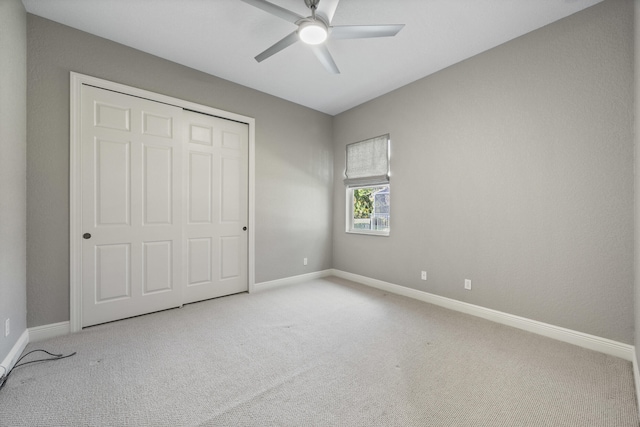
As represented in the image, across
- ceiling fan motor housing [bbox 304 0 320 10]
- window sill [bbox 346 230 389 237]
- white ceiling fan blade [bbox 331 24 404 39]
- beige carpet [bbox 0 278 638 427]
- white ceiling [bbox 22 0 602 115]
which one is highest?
white ceiling [bbox 22 0 602 115]

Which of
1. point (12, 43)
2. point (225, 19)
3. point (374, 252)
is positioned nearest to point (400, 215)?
point (374, 252)

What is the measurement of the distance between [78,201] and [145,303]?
4.03ft

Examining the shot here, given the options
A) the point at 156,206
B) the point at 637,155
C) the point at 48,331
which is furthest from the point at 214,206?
the point at 637,155

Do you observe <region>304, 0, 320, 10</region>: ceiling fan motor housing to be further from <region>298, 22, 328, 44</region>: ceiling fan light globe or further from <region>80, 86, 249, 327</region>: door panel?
<region>80, 86, 249, 327</region>: door panel

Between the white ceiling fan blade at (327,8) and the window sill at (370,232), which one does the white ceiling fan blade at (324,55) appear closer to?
the white ceiling fan blade at (327,8)

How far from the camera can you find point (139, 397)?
164 cm

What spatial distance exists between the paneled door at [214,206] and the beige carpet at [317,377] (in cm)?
70

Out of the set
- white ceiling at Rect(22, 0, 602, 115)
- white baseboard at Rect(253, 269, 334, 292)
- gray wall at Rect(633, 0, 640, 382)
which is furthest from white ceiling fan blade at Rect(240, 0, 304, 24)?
white baseboard at Rect(253, 269, 334, 292)

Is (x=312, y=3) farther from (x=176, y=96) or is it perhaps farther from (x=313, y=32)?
(x=176, y=96)

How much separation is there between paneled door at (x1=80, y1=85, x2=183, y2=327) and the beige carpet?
0.99 feet

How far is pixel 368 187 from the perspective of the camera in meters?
4.25

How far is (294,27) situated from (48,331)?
3.57 m

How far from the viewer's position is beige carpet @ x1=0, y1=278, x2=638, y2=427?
4.92 ft

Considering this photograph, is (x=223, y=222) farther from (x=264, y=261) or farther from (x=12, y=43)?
(x=12, y=43)
